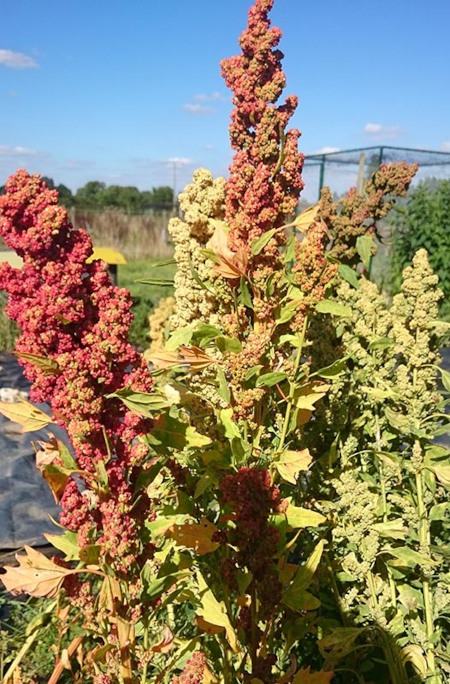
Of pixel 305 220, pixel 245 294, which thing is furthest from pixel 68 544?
pixel 305 220

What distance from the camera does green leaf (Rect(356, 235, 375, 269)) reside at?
1747 millimetres

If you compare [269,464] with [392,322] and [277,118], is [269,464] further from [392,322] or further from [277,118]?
[277,118]

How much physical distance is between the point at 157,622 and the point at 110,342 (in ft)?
4.03

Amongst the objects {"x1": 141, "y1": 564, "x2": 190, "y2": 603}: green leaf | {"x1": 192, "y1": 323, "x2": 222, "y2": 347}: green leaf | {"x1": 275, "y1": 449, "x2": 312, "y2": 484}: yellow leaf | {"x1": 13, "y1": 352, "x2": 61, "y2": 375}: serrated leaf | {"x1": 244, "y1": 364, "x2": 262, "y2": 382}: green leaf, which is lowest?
{"x1": 141, "y1": 564, "x2": 190, "y2": 603}: green leaf

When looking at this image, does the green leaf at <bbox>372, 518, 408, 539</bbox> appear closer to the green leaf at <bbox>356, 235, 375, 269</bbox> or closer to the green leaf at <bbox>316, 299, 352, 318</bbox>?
the green leaf at <bbox>316, 299, 352, 318</bbox>

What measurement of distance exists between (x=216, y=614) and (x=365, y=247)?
1.03 meters

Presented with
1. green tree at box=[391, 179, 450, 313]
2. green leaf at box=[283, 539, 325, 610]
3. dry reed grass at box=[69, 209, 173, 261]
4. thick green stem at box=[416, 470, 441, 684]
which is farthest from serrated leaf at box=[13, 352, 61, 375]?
dry reed grass at box=[69, 209, 173, 261]

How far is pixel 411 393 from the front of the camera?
5.61 feet

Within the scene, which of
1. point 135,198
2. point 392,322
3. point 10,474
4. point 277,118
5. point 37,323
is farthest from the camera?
point 135,198

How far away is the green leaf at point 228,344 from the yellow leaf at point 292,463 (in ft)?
0.82

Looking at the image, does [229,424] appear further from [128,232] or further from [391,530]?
[128,232]

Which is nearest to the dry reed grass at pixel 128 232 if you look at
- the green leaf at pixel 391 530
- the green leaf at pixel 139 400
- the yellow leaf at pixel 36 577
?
the green leaf at pixel 391 530

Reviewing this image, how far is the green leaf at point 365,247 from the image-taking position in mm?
1747

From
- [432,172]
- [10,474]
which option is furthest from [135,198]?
[10,474]
